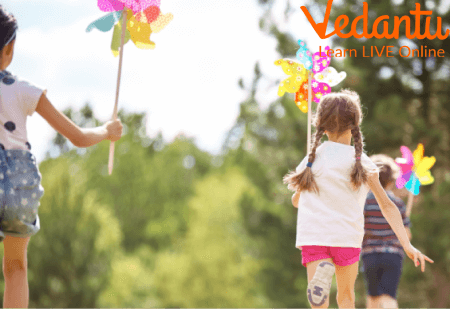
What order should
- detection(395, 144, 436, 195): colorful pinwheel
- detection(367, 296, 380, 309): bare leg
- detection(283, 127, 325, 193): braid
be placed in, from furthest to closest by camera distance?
detection(395, 144, 436, 195): colorful pinwheel
detection(367, 296, 380, 309): bare leg
detection(283, 127, 325, 193): braid

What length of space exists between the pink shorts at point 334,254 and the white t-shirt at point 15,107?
5.54 feet

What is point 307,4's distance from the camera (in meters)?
13.7

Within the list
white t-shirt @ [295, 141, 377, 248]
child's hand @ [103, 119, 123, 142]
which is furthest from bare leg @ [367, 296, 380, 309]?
child's hand @ [103, 119, 123, 142]

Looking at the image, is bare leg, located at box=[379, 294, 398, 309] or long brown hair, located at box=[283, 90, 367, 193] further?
bare leg, located at box=[379, 294, 398, 309]

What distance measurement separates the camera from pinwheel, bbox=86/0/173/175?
3734 millimetres

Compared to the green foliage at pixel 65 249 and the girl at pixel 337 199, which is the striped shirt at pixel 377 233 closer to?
the girl at pixel 337 199

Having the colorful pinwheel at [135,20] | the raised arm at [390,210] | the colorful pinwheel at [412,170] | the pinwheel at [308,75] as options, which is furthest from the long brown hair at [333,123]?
the colorful pinwheel at [412,170]

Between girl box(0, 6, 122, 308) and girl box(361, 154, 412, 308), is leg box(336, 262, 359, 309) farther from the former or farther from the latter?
girl box(0, 6, 122, 308)

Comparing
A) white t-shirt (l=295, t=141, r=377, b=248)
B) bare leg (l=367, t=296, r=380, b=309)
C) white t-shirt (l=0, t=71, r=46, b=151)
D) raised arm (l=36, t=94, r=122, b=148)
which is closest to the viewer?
white t-shirt (l=0, t=71, r=46, b=151)

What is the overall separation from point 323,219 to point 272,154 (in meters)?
11.4

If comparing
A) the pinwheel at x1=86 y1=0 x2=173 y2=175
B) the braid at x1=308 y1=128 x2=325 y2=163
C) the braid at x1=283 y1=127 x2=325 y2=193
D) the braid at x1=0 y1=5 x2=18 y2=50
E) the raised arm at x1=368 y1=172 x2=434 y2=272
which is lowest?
the raised arm at x1=368 y1=172 x2=434 y2=272

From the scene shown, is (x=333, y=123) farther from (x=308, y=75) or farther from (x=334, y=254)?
(x=308, y=75)

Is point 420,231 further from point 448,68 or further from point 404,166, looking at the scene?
point 404,166

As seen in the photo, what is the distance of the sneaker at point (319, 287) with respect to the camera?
293 cm
